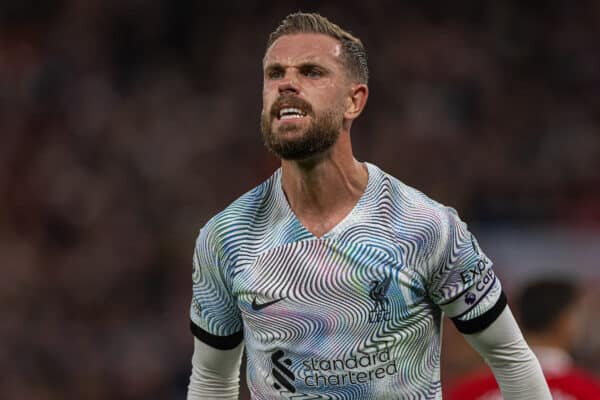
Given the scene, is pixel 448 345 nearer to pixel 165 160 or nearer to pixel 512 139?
pixel 512 139

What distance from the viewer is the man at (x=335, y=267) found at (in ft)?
9.84

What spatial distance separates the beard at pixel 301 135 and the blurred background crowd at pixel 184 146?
5030 millimetres

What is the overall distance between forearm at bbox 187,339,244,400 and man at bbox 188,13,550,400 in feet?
0.46

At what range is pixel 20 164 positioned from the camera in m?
9.30

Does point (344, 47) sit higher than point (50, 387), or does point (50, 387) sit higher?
point (344, 47)

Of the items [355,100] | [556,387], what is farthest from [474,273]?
[556,387]

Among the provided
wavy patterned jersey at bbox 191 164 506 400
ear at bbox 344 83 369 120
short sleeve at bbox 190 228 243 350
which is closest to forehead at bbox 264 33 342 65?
ear at bbox 344 83 369 120

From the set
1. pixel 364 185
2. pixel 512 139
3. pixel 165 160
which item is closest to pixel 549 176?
pixel 512 139

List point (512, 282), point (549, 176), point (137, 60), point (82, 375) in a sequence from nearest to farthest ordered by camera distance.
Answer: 1. point (512, 282)
2. point (82, 375)
3. point (549, 176)
4. point (137, 60)

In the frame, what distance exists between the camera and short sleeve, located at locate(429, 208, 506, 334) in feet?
10.0

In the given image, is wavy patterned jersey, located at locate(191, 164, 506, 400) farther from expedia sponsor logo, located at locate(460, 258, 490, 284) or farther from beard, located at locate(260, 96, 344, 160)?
beard, located at locate(260, 96, 344, 160)

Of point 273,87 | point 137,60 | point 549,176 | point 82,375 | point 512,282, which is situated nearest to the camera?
point 273,87

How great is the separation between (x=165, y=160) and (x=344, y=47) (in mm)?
6223

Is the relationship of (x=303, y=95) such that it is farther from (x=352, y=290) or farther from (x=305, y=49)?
(x=352, y=290)
